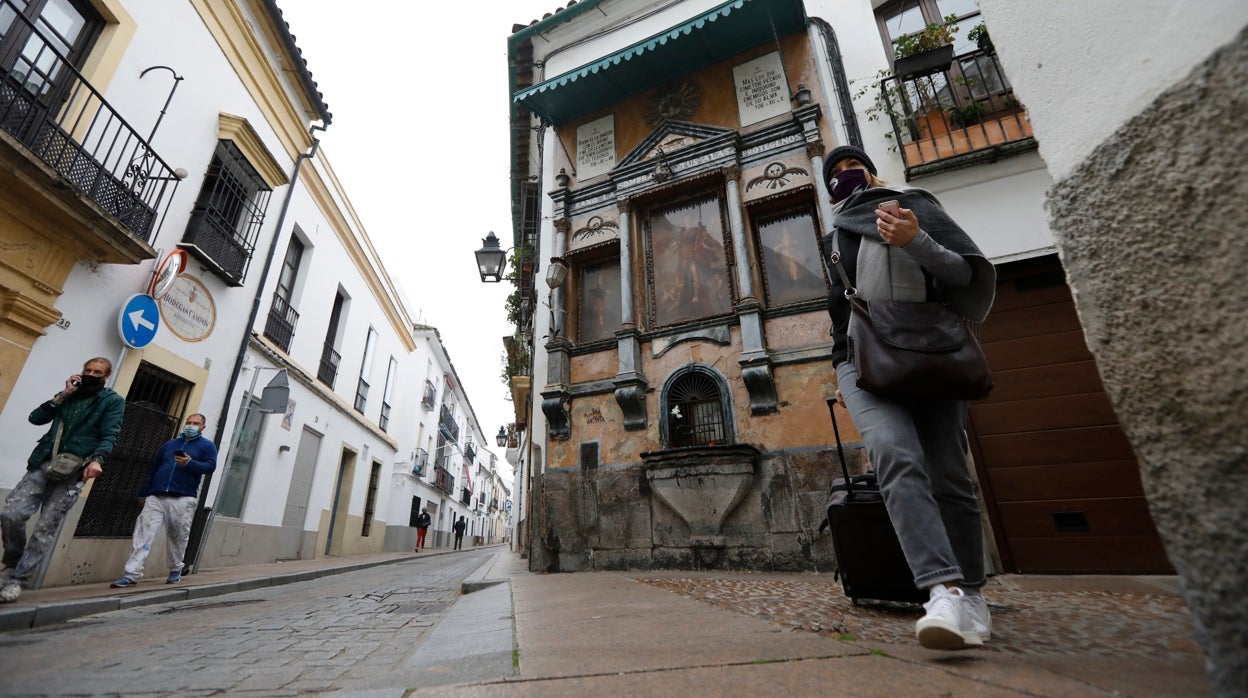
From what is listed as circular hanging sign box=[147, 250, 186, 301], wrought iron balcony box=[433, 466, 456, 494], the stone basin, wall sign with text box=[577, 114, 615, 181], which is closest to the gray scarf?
the stone basin

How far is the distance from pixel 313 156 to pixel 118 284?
5761mm

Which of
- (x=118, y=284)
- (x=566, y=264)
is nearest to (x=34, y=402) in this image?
(x=118, y=284)

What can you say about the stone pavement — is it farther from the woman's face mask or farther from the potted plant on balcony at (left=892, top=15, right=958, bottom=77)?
the potted plant on balcony at (left=892, top=15, right=958, bottom=77)

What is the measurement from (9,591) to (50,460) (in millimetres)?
931

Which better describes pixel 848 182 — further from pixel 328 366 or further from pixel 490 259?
pixel 328 366

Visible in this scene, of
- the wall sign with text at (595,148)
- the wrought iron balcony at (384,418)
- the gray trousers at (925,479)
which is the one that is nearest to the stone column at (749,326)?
the wall sign with text at (595,148)

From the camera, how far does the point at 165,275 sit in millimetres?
6270

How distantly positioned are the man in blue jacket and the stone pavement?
234 cm

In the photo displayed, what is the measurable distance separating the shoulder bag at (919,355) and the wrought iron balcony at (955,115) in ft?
12.8

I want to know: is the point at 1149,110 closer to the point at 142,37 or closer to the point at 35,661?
the point at 35,661

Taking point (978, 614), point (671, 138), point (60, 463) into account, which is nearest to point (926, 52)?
point (671, 138)

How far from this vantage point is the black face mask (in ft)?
13.4

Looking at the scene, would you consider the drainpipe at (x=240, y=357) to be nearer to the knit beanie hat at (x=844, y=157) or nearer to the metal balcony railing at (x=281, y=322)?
the metal balcony railing at (x=281, y=322)

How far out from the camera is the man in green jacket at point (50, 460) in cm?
372
